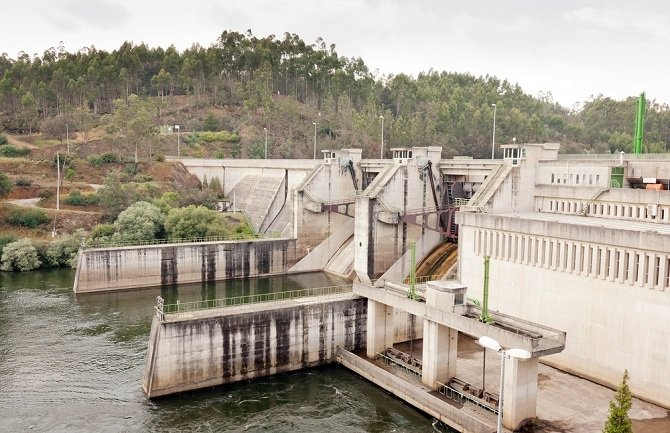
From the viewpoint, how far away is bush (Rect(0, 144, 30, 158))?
79.9 metres

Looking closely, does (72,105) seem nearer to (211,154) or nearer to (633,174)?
(211,154)

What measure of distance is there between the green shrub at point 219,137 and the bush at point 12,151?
2666cm

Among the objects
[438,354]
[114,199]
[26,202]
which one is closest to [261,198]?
[114,199]

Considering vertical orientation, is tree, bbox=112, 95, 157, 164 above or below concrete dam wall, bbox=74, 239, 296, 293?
above

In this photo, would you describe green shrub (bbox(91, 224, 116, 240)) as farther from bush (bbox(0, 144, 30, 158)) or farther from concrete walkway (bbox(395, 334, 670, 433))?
bush (bbox(0, 144, 30, 158))

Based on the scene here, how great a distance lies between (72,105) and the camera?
338ft

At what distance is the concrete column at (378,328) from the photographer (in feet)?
103

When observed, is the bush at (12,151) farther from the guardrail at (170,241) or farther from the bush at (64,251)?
the guardrail at (170,241)

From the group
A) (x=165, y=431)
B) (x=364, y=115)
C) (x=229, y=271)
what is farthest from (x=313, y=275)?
(x=364, y=115)

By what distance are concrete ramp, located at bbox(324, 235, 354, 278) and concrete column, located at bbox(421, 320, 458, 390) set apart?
24.2 meters

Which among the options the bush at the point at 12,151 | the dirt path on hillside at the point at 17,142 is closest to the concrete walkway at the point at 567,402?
the bush at the point at 12,151

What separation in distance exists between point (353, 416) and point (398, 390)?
2.75m

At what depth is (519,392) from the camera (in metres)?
22.7

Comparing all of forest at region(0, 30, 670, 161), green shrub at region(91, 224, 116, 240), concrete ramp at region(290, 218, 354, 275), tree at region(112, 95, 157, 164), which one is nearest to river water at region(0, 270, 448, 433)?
green shrub at region(91, 224, 116, 240)
